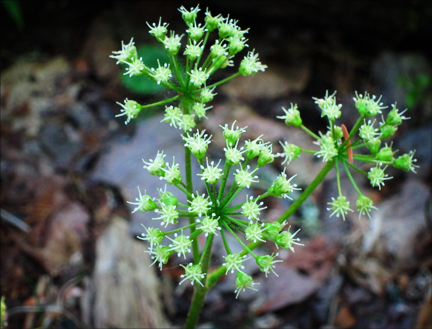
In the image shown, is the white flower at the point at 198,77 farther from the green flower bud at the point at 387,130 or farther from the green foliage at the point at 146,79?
the green foliage at the point at 146,79

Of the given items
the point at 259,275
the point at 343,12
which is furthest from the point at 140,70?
the point at 343,12

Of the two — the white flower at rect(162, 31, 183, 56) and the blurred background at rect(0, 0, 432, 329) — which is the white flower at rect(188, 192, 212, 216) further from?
the blurred background at rect(0, 0, 432, 329)

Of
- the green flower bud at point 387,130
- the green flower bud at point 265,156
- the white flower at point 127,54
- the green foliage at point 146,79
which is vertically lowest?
the green flower bud at point 265,156

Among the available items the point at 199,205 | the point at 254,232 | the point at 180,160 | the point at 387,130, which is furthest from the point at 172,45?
the point at 180,160

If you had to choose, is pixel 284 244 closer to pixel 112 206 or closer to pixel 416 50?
pixel 112 206

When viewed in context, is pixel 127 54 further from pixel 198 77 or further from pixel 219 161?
pixel 219 161

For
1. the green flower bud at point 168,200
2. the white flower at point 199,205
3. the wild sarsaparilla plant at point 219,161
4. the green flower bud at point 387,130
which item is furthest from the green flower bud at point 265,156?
the green flower bud at point 387,130
